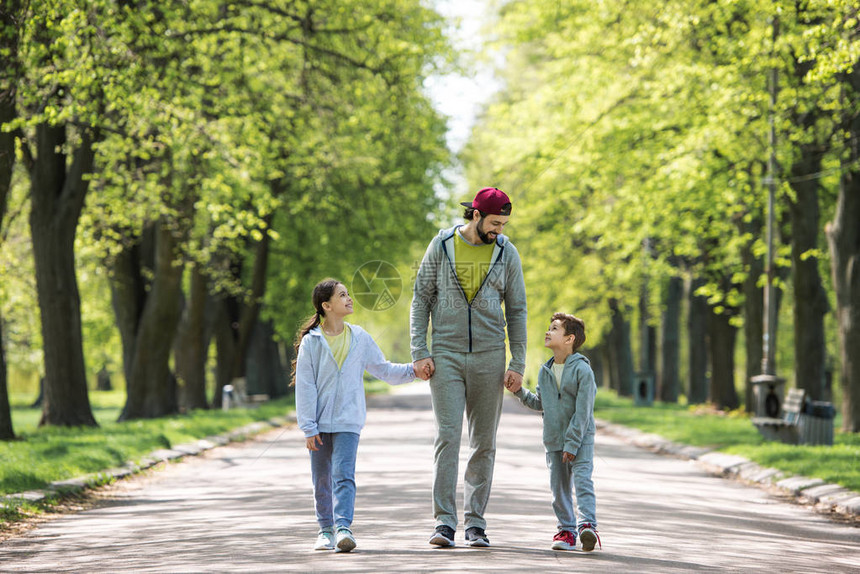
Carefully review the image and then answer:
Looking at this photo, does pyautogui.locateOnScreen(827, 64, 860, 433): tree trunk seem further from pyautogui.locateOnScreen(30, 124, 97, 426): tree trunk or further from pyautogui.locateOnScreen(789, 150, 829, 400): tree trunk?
pyautogui.locateOnScreen(30, 124, 97, 426): tree trunk

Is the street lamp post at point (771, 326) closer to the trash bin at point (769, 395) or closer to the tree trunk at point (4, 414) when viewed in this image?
the trash bin at point (769, 395)

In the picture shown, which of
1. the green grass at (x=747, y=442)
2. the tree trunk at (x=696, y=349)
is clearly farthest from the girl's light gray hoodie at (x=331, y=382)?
the tree trunk at (x=696, y=349)

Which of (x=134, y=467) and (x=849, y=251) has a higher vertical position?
(x=849, y=251)

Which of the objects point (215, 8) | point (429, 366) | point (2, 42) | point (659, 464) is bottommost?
point (659, 464)

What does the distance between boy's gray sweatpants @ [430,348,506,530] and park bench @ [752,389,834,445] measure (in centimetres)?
1112

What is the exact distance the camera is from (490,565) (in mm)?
6430

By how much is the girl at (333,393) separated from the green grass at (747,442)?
20.8ft

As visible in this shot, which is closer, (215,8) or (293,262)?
(215,8)

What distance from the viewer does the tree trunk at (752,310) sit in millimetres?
25578

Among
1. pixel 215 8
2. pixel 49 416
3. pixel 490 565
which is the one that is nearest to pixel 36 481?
pixel 490 565

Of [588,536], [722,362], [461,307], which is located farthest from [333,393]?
[722,362]

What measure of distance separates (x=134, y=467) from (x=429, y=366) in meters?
7.80

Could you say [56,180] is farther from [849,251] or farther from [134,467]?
[849,251]


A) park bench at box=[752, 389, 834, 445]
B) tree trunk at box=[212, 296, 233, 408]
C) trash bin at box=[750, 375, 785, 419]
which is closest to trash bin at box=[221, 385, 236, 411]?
tree trunk at box=[212, 296, 233, 408]
